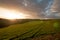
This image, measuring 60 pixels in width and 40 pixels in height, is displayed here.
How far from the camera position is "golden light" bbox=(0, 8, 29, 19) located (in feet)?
8.68

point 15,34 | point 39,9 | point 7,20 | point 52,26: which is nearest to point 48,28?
point 52,26

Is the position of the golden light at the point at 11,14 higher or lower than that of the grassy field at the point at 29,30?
higher

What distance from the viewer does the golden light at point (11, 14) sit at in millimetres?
2645

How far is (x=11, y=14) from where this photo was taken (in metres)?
2.69

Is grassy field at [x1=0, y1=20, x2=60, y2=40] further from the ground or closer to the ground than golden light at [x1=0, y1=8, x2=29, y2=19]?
closer to the ground

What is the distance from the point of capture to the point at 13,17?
2688 mm

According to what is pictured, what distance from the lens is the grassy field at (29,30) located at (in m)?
2.56

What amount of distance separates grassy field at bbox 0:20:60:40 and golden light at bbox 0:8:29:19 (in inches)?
7.3

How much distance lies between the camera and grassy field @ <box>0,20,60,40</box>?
256 centimetres

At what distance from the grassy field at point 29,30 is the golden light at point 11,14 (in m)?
0.19

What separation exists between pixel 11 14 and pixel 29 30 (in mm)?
551

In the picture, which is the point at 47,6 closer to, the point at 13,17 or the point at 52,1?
the point at 52,1

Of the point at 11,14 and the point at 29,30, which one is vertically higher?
the point at 11,14

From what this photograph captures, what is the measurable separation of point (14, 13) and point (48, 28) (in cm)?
88
